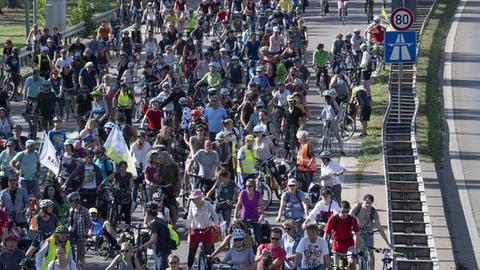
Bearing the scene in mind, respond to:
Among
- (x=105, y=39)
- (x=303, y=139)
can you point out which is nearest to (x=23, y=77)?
(x=105, y=39)

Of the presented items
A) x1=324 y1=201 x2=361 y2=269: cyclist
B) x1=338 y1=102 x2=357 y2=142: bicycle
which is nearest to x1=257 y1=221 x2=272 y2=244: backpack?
x1=324 y1=201 x2=361 y2=269: cyclist

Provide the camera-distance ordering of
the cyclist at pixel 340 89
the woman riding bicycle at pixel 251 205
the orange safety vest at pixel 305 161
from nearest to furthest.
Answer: the woman riding bicycle at pixel 251 205, the orange safety vest at pixel 305 161, the cyclist at pixel 340 89

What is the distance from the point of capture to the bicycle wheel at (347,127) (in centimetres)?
3672

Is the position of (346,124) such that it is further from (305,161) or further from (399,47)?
(305,161)

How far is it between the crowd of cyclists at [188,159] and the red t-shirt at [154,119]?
0.02 meters

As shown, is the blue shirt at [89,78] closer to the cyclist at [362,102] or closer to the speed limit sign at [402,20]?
the cyclist at [362,102]

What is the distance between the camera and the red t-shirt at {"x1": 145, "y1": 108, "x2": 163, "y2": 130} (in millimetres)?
32156

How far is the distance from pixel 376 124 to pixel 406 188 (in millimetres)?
8700

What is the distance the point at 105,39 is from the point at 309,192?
835 inches

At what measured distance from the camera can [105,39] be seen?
47.2 metres

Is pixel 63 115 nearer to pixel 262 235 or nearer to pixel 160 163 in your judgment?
pixel 160 163

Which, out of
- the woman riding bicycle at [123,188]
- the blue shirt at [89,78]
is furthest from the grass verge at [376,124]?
the woman riding bicycle at [123,188]

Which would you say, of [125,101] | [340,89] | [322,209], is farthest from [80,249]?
[340,89]

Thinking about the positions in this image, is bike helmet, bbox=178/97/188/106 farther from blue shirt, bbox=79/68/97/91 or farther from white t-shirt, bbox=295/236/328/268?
white t-shirt, bbox=295/236/328/268
